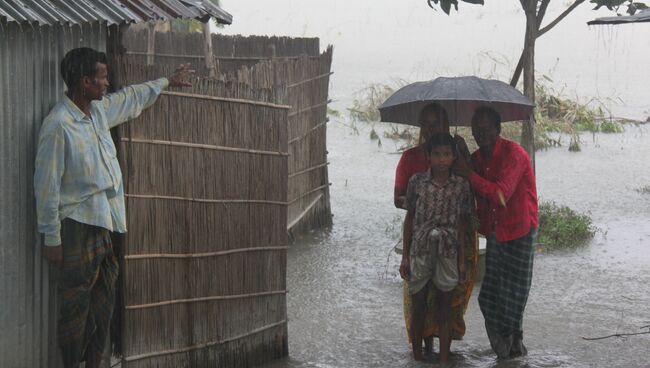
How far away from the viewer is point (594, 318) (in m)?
7.63

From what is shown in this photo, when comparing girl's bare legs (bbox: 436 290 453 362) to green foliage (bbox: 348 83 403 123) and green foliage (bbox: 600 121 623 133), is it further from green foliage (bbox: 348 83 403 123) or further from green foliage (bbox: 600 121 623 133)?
green foliage (bbox: 600 121 623 133)

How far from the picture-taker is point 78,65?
4.91 meters

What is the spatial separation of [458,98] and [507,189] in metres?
0.64

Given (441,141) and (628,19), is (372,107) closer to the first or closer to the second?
(441,141)

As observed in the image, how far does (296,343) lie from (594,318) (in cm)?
236

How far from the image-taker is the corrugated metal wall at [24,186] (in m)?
4.77

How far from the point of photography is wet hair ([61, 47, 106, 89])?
4.91m

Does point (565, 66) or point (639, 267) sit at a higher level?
point (565, 66)

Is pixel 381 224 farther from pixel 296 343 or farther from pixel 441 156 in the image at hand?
pixel 441 156

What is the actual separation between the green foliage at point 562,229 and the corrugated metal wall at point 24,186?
234 inches

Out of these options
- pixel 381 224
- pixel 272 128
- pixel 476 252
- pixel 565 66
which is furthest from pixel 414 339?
pixel 565 66

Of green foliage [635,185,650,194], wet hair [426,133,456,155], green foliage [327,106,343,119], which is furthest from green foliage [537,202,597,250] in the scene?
green foliage [327,106,343,119]

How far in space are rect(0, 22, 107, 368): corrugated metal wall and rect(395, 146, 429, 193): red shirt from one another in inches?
90.3

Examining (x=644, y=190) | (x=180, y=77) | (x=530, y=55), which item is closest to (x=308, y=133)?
(x=530, y=55)
